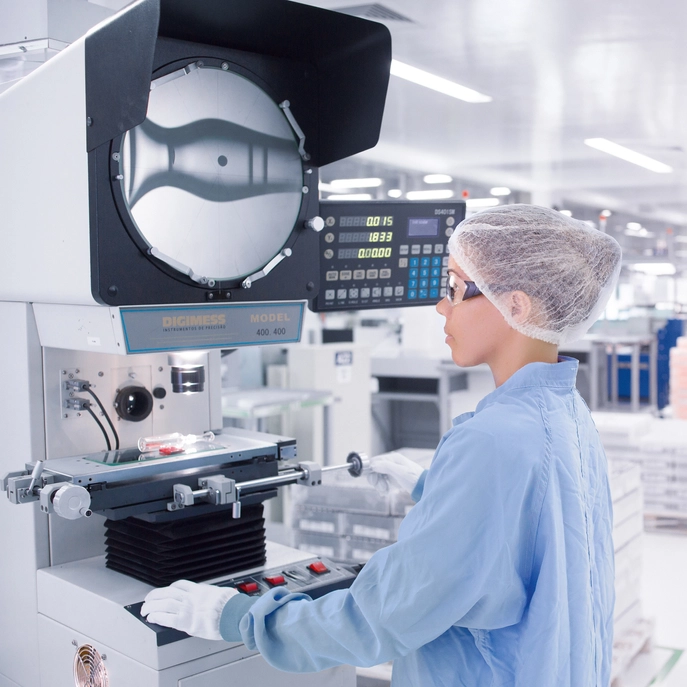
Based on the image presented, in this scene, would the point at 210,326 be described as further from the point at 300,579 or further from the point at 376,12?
the point at 376,12

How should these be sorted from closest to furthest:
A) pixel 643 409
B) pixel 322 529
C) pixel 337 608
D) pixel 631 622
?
1. pixel 337 608
2. pixel 322 529
3. pixel 631 622
4. pixel 643 409

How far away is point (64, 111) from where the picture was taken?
1.18m

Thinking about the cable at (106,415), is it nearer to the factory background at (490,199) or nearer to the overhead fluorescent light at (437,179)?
the factory background at (490,199)

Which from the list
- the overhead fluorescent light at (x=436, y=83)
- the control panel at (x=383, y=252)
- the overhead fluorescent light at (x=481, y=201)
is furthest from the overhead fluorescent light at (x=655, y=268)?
the control panel at (x=383, y=252)

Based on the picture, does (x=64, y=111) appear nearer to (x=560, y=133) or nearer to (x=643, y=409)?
(x=560, y=133)

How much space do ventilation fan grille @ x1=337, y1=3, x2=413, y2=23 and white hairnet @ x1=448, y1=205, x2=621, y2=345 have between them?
1.98m

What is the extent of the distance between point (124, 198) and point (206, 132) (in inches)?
7.3

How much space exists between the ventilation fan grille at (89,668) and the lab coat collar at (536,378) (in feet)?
2.41

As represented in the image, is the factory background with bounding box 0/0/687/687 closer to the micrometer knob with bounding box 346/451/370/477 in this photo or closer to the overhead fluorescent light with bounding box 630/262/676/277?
the micrometer knob with bounding box 346/451/370/477

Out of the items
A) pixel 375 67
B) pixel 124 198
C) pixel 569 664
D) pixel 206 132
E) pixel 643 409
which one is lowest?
pixel 643 409

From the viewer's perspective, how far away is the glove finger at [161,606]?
1.16 m

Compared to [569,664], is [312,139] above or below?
above

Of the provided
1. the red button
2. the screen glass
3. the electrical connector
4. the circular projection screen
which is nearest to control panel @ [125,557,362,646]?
the red button

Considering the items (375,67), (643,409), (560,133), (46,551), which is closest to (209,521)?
(46,551)
